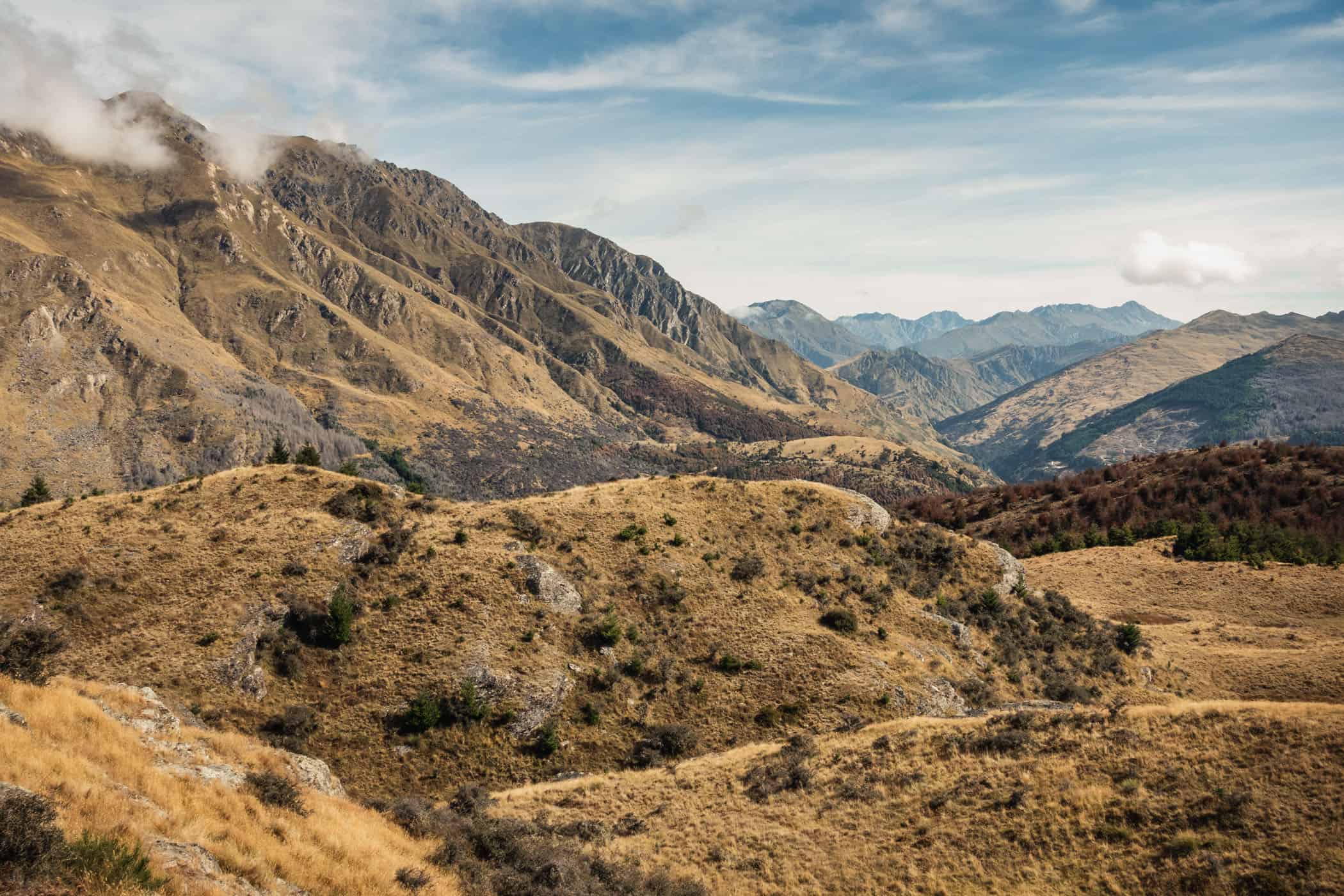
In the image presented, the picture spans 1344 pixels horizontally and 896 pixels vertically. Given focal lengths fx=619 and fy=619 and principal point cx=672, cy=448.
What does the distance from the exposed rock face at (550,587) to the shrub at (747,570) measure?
14.1 m

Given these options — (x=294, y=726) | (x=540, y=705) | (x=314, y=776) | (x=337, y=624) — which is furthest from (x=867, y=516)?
(x=314, y=776)

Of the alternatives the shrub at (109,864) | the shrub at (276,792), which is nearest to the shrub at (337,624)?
the shrub at (276,792)

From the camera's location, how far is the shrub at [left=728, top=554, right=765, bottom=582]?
54.8m

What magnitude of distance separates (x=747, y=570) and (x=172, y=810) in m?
43.9

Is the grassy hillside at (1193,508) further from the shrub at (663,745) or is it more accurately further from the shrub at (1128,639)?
the shrub at (663,745)

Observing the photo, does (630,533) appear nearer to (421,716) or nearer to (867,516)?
(421,716)

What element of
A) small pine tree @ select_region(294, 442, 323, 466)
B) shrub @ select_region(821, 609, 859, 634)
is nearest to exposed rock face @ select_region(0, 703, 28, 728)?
shrub @ select_region(821, 609, 859, 634)

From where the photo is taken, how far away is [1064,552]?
106 metres

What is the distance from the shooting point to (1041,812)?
2442 centimetres

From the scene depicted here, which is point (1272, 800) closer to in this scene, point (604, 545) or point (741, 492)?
point (604, 545)

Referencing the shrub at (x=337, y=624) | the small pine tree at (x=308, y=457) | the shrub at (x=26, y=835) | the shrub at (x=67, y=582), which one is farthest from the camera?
the small pine tree at (x=308, y=457)

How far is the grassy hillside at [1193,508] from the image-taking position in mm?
102375

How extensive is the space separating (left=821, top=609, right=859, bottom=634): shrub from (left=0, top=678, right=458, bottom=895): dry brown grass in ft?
118

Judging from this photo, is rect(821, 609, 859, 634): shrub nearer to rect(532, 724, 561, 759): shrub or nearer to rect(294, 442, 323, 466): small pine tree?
rect(532, 724, 561, 759): shrub
